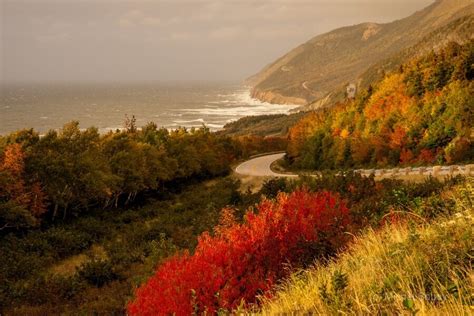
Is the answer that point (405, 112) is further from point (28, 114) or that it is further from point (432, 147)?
point (28, 114)

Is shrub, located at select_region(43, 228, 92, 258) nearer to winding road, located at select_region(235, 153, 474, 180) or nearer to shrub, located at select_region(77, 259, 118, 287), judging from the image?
shrub, located at select_region(77, 259, 118, 287)

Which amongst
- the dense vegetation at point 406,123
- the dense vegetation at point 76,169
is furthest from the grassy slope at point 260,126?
the dense vegetation at point 76,169

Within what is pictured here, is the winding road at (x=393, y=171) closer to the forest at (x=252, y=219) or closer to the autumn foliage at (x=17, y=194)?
the forest at (x=252, y=219)

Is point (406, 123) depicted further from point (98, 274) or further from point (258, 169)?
point (98, 274)

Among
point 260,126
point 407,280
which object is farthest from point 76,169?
point 260,126

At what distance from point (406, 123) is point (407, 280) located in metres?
44.3

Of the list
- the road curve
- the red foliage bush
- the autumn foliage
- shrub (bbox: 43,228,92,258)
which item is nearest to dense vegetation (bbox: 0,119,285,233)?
the autumn foliage

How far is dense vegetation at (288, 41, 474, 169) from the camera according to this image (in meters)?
39.0

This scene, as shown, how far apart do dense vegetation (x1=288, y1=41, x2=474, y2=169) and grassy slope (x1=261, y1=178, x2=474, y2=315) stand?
1171 inches

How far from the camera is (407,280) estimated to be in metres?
5.05

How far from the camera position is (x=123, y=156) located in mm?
39031

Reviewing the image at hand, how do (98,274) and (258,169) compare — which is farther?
(258,169)

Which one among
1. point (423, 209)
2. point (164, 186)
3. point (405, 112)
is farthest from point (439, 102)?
point (423, 209)

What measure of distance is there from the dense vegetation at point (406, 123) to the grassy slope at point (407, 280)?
2974 centimetres
